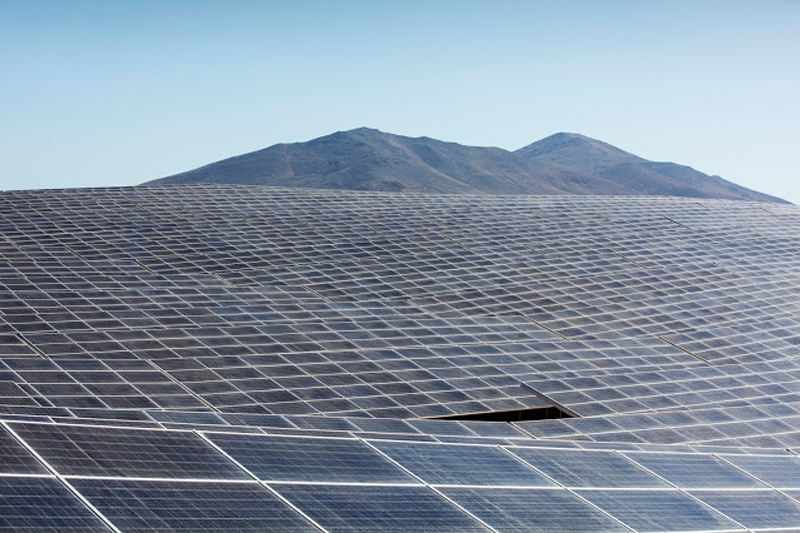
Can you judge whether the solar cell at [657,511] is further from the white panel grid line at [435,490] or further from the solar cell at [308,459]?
the solar cell at [308,459]

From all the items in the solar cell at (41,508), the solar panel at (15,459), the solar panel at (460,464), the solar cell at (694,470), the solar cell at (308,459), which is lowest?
the solar cell at (694,470)

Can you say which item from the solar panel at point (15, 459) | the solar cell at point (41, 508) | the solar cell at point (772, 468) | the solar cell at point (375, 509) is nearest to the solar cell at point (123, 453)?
the solar panel at point (15, 459)

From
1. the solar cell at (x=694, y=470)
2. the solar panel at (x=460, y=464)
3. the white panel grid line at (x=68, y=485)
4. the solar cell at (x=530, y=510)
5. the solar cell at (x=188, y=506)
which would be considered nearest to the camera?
the white panel grid line at (x=68, y=485)

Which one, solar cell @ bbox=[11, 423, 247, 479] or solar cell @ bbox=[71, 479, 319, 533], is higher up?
solar cell @ bbox=[11, 423, 247, 479]

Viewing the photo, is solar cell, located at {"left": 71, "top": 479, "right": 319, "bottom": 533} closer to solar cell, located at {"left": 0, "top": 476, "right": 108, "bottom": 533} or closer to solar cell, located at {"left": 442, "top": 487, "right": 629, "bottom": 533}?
solar cell, located at {"left": 0, "top": 476, "right": 108, "bottom": 533}

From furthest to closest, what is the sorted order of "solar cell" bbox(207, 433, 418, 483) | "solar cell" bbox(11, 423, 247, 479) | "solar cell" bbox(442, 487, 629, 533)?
"solar cell" bbox(207, 433, 418, 483), "solar cell" bbox(442, 487, 629, 533), "solar cell" bbox(11, 423, 247, 479)

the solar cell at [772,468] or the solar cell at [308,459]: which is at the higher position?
the solar cell at [308,459]

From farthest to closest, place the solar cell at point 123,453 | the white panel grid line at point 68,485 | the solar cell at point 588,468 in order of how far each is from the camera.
Answer: the solar cell at point 588,468 → the solar cell at point 123,453 → the white panel grid line at point 68,485

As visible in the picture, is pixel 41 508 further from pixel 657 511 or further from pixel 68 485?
pixel 657 511

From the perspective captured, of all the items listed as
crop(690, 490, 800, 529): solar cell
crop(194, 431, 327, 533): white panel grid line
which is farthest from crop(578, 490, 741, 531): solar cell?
crop(194, 431, 327, 533): white panel grid line
